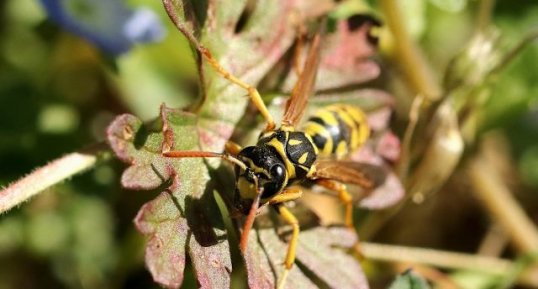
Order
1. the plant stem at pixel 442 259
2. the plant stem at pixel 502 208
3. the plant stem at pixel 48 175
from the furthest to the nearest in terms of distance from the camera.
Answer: the plant stem at pixel 502 208 < the plant stem at pixel 442 259 < the plant stem at pixel 48 175

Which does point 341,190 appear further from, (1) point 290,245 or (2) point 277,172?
(2) point 277,172

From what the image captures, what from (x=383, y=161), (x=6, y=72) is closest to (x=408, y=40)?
(x=383, y=161)

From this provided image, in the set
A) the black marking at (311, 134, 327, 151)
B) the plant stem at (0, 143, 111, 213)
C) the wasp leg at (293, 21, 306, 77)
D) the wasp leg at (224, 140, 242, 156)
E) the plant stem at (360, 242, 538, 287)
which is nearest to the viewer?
the plant stem at (0, 143, 111, 213)

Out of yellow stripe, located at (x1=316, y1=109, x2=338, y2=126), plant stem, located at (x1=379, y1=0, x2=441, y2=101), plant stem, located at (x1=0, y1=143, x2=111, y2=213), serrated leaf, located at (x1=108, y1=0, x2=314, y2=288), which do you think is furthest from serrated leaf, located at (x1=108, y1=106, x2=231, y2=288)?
plant stem, located at (x1=379, y1=0, x2=441, y2=101)

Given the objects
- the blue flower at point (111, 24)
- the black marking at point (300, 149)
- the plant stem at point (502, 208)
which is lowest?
the plant stem at point (502, 208)

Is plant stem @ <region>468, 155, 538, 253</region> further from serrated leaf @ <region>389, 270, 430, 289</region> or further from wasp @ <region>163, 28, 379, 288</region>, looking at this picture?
serrated leaf @ <region>389, 270, 430, 289</region>

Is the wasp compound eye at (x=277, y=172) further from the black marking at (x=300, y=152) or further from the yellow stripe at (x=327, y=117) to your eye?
the yellow stripe at (x=327, y=117)

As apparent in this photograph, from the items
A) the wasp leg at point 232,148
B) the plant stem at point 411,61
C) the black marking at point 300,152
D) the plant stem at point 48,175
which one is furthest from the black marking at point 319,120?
the plant stem at point 411,61
